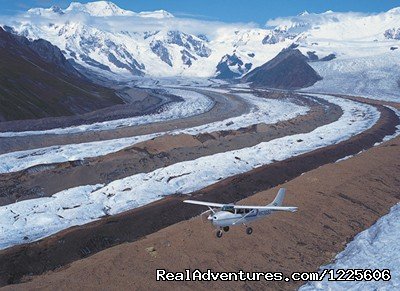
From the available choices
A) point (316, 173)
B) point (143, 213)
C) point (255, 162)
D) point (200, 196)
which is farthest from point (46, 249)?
point (255, 162)

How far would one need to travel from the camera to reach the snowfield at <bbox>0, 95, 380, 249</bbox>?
117ft

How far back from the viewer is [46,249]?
32.0m

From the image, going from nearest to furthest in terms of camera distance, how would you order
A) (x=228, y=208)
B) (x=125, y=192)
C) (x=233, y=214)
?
(x=228, y=208), (x=233, y=214), (x=125, y=192)

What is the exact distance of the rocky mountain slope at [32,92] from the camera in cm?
8775

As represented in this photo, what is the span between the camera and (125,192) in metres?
42.4

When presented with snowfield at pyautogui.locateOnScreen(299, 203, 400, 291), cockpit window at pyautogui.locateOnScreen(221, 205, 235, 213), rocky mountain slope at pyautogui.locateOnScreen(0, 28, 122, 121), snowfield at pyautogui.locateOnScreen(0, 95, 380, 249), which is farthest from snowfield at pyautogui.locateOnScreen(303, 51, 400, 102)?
cockpit window at pyautogui.locateOnScreen(221, 205, 235, 213)

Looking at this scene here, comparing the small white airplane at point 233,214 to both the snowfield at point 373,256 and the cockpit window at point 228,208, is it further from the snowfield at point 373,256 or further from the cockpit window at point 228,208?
the snowfield at point 373,256

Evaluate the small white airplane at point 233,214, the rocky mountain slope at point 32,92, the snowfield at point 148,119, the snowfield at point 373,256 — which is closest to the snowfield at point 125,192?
the small white airplane at point 233,214

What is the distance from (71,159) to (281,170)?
969 inches

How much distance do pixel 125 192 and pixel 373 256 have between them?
2230 cm

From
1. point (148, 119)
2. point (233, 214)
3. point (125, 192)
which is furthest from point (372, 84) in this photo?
point (233, 214)

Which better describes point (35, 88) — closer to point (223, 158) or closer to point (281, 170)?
point (223, 158)

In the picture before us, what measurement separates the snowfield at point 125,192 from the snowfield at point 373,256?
17.7 metres

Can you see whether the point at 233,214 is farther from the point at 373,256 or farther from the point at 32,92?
the point at 32,92
